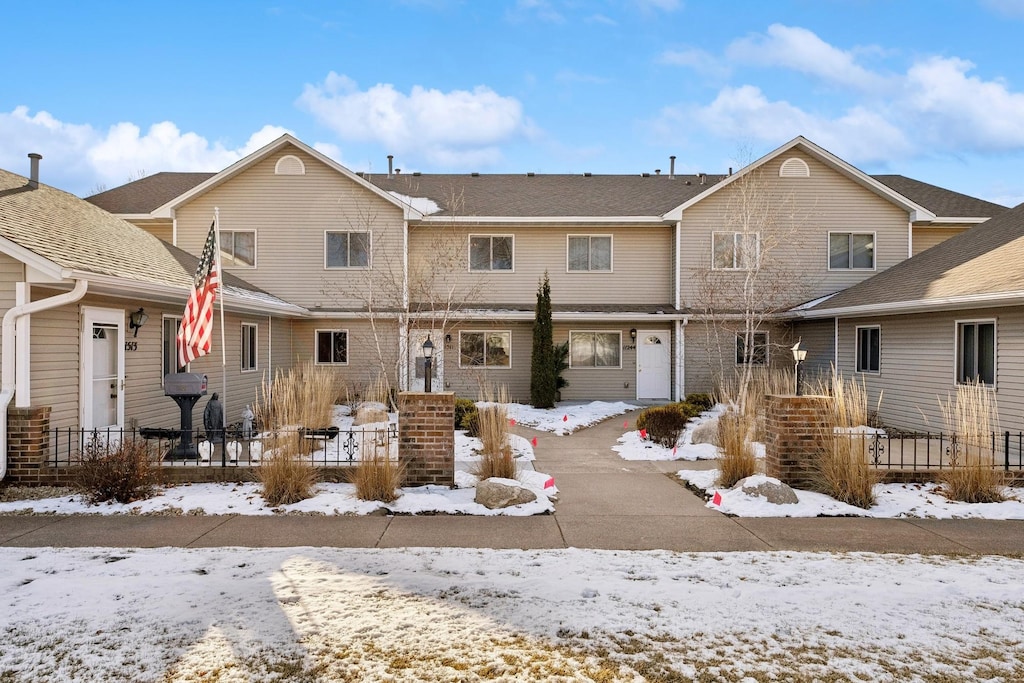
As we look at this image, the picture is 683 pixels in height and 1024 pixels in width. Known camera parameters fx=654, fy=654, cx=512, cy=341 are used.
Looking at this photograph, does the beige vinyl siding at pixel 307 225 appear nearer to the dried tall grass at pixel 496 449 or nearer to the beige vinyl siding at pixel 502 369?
the beige vinyl siding at pixel 502 369

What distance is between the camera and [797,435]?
8039mm

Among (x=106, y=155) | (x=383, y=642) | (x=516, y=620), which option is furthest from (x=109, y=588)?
(x=106, y=155)

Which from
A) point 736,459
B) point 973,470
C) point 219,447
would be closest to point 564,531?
point 736,459

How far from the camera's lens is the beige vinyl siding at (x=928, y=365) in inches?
431

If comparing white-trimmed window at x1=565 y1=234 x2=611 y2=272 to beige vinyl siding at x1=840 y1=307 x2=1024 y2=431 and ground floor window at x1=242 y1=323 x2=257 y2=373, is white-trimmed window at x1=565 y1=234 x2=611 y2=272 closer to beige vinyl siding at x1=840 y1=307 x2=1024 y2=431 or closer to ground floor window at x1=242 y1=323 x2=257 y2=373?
beige vinyl siding at x1=840 y1=307 x2=1024 y2=431

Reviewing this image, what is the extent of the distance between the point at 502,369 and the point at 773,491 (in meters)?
12.2

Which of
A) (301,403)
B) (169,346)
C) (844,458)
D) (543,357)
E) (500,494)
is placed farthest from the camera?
(543,357)

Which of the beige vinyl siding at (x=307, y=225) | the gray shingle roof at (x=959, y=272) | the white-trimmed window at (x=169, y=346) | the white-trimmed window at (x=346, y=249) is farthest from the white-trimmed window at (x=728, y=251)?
the white-trimmed window at (x=169, y=346)

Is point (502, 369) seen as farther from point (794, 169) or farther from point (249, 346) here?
point (794, 169)

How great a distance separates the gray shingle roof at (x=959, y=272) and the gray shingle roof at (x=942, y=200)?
170 inches

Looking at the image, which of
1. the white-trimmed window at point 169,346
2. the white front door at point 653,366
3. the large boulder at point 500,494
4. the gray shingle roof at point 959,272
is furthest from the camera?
the white front door at point 653,366

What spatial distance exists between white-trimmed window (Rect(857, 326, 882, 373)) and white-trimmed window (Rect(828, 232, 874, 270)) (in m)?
3.44

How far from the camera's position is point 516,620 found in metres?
4.30

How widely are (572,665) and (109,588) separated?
135 inches
